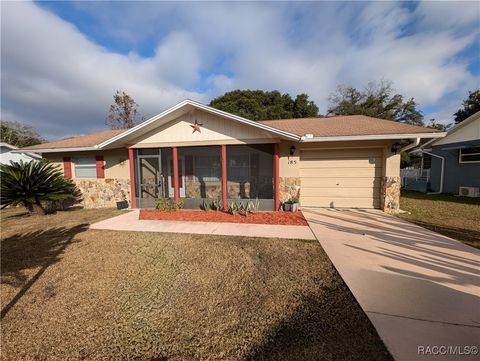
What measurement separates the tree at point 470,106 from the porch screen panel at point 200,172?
26.2 meters

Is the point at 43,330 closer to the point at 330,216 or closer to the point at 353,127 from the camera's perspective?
the point at 330,216

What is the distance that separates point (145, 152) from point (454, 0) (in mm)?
13143

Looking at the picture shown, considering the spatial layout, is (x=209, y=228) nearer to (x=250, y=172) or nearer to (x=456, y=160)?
(x=250, y=172)

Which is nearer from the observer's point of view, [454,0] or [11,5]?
[11,5]

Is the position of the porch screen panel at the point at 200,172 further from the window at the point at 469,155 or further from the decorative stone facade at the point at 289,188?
the window at the point at 469,155

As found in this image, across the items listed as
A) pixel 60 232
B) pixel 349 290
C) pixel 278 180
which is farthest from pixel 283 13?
pixel 60 232

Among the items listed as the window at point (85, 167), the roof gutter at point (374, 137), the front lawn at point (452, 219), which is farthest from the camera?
the window at point (85, 167)

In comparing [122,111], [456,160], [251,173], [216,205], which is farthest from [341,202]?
[122,111]

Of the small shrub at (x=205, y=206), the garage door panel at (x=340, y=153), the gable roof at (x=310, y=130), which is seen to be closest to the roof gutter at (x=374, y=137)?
the gable roof at (x=310, y=130)

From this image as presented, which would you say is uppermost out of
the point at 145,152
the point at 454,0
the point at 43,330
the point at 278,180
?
the point at 454,0

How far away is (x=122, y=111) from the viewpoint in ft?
81.0

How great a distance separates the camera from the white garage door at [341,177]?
846 cm

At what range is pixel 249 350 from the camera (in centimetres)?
211

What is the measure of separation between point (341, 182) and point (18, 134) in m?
51.9
